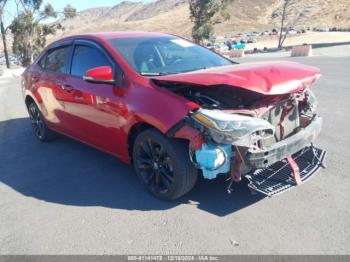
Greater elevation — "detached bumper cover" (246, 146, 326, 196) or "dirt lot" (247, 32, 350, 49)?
"detached bumper cover" (246, 146, 326, 196)

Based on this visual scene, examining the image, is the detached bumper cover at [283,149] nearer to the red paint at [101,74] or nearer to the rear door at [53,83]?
the red paint at [101,74]

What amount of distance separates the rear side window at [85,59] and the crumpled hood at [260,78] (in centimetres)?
97

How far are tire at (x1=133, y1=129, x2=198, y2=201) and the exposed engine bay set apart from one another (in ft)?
0.59

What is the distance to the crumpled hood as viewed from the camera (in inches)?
139

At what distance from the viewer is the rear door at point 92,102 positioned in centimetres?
444

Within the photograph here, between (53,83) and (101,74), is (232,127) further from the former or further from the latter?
(53,83)

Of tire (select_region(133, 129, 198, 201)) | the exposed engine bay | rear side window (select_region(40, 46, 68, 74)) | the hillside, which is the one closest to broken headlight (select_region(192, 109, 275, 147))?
the exposed engine bay

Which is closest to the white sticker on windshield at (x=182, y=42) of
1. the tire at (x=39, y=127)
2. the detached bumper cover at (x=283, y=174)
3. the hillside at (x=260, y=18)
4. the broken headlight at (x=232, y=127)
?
the broken headlight at (x=232, y=127)

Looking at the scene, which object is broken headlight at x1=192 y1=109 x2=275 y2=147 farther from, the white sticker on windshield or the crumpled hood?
the white sticker on windshield

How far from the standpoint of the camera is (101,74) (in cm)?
421

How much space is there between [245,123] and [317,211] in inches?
45.9

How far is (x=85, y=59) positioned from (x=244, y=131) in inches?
102

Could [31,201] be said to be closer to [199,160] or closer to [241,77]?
[199,160]

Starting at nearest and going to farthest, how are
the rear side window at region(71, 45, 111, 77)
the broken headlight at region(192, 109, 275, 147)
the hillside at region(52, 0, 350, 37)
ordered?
1. the broken headlight at region(192, 109, 275, 147)
2. the rear side window at region(71, 45, 111, 77)
3. the hillside at region(52, 0, 350, 37)
